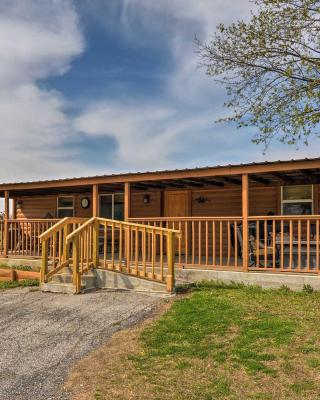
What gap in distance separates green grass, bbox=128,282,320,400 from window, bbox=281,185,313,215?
3936 mm

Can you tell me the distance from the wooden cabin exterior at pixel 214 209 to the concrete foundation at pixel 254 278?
0.14 meters

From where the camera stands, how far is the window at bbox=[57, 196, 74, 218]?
48.1 ft

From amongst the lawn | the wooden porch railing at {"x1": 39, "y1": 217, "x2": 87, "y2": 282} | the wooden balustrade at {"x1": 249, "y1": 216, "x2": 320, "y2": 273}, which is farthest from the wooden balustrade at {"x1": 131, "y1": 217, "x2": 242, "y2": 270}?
the lawn

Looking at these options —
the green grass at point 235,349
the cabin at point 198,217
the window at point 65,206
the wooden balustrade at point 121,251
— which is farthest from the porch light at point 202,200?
the green grass at point 235,349

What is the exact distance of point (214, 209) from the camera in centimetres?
1166

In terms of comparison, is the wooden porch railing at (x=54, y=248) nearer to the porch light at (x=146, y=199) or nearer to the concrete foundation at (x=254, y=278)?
the concrete foundation at (x=254, y=278)

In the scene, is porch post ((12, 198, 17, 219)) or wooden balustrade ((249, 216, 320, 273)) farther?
porch post ((12, 198, 17, 219))

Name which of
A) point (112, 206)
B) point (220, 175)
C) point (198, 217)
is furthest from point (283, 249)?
point (112, 206)

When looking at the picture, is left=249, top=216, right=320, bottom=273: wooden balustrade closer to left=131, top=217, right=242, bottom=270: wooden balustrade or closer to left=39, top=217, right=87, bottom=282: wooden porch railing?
left=131, top=217, right=242, bottom=270: wooden balustrade

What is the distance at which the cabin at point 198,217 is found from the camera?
7.66 metres

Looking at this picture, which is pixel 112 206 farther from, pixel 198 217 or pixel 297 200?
pixel 297 200

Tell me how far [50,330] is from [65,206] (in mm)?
9392

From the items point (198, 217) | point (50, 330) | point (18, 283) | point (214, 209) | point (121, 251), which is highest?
point (214, 209)

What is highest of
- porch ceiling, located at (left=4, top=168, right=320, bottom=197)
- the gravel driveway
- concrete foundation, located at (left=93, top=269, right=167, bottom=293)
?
porch ceiling, located at (left=4, top=168, right=320, bottom=197)
